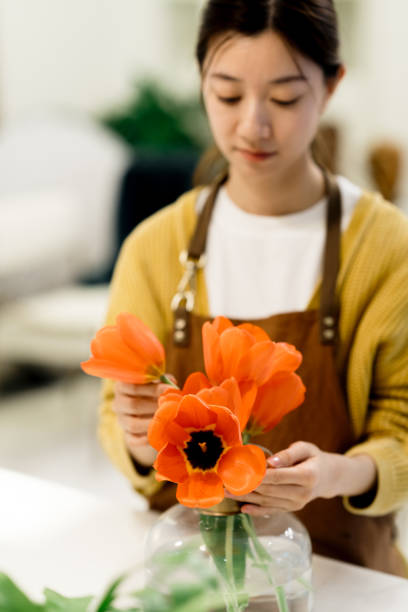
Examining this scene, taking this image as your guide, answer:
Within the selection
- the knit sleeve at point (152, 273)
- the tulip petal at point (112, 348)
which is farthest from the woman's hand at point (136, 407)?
the knit sleeve at point (152, 273)

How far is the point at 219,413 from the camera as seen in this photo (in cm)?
65

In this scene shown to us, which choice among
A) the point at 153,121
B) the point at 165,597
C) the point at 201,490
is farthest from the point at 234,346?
the point at 153,121

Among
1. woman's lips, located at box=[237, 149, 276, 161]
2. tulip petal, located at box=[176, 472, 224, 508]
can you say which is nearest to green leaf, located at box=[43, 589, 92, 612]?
tulip petal, located at box=[176, 472, 224, 508]

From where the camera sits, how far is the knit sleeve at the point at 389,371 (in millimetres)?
1028

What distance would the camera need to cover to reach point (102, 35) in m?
5.16

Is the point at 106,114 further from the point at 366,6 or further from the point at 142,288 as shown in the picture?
the point at 142,288

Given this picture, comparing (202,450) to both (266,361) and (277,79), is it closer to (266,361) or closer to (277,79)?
(266,361)

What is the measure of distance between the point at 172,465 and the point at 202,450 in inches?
1.1

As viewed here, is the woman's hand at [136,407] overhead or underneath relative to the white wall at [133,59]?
overhead

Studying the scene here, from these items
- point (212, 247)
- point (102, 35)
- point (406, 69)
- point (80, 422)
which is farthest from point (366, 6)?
point (212, 247)

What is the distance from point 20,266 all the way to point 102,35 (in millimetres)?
2364

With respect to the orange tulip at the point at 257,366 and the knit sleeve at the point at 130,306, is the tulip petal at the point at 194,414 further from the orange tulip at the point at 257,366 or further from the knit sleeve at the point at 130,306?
the knit sleeve at the point at 130,306

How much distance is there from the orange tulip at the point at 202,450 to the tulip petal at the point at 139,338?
2.1 inches

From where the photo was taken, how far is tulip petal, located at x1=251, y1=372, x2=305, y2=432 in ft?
2.34
